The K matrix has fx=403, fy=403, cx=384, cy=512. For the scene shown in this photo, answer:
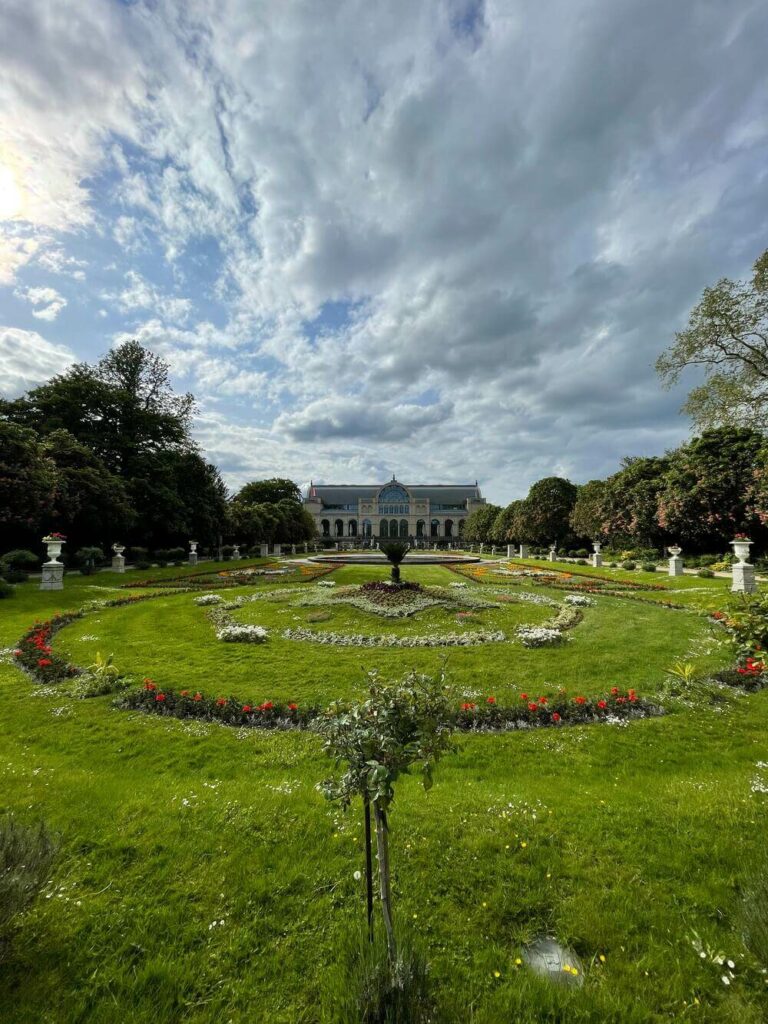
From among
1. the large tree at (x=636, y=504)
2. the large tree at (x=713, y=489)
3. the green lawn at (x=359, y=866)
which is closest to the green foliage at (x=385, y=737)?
the green lawn at (x=359, y=866)

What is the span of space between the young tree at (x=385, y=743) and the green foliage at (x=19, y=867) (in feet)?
6.95

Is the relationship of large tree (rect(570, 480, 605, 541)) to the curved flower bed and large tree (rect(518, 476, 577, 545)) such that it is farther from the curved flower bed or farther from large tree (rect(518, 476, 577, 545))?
the curved flower bed

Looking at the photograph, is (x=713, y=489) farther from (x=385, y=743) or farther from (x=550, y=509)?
(x=385, y=743)

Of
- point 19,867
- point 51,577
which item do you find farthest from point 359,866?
point 51,577

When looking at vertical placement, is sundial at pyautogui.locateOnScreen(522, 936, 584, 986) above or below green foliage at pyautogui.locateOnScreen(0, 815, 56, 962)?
below

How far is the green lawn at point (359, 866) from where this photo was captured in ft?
8.09

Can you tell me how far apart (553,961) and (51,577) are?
73.8 ft

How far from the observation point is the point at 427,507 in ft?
348

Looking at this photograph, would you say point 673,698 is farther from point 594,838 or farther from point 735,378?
point 735,378

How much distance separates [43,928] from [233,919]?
1.30 meters

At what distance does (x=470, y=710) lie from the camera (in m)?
6.41

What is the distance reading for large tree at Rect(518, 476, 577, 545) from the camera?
154 ft

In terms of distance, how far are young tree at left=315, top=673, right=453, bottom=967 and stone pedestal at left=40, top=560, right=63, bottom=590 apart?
21.2 metres

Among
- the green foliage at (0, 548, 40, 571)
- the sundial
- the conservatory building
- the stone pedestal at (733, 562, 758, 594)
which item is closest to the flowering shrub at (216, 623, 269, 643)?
the sundial
